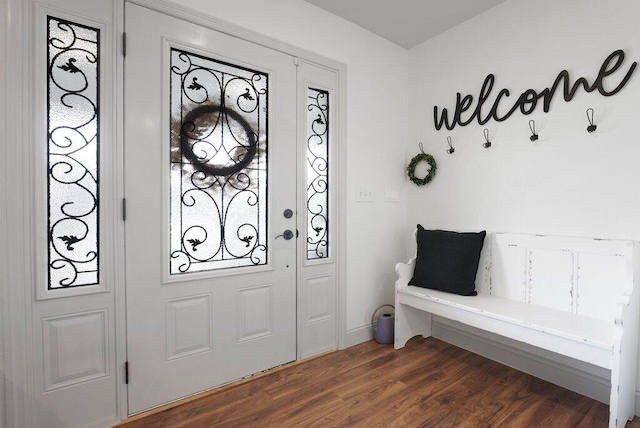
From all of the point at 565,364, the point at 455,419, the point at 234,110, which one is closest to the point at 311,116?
the point at 234,110

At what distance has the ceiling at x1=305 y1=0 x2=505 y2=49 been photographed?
240 cm

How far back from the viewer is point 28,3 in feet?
4.81

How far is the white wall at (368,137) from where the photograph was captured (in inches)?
97.7

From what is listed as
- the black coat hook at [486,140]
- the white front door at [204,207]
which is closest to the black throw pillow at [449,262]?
the black coat hook at [486,140]

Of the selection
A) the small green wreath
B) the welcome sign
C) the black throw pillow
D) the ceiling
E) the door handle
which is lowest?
the black throw pillow

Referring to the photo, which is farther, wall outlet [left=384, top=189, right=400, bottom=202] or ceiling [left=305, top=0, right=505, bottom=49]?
wall outlet [left=384, top=189, right=400, bottom=202]

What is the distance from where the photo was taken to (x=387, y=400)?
1898mm

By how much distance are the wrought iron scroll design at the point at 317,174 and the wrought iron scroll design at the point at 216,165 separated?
1.26 feet

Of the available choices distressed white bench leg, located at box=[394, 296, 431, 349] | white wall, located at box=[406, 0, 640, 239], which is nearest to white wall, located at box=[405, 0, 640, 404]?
white wall, located at box=[406, 0, 640, 239]

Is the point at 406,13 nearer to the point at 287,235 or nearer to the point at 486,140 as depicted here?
the point at 486,140

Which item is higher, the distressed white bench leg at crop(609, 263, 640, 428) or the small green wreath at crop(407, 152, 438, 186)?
the small green wreath at crop(407, 152, 438, 186)

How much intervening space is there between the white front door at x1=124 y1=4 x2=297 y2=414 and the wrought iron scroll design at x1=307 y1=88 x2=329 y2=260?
0.57 feet

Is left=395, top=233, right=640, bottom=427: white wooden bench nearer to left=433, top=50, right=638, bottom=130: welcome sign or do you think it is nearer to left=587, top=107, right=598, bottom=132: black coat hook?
left=587, top=107, right=598, bottom=132: black coat hook

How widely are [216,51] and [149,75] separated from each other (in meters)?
0.44
